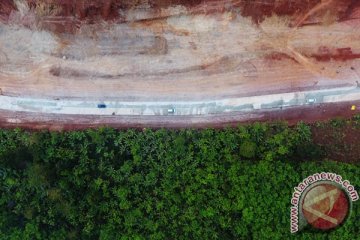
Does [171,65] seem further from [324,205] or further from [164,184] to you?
[324,205]

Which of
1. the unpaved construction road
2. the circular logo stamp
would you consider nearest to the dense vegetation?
the circular logo stamp

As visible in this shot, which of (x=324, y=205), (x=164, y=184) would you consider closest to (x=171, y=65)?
(x=164, y=184)

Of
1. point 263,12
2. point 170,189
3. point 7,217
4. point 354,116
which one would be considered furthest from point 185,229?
point 263,12

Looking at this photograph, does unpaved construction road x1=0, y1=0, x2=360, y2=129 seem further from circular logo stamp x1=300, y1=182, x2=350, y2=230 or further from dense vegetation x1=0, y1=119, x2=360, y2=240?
circular logo stamp x1=300, y1=182, x2=350, y2=230

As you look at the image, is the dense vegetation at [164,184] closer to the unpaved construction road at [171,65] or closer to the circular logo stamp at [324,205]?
the circular logo stamp at [324,205]

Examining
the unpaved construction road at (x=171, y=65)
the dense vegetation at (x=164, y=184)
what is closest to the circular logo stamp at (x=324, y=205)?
the dense vegetation at (x=164, y=184)
